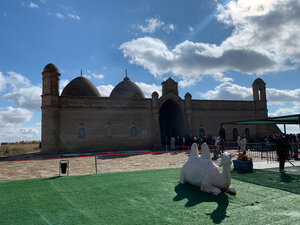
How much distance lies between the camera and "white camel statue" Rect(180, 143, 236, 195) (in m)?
5.84

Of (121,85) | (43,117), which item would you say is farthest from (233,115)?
(43,117)

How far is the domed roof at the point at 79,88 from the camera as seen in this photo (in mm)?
28578

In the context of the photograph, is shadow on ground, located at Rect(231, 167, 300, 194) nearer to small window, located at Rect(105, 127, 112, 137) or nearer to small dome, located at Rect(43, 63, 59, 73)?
small window, located at Rect(105, 127, 112, 137)

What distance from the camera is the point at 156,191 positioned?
257 inches

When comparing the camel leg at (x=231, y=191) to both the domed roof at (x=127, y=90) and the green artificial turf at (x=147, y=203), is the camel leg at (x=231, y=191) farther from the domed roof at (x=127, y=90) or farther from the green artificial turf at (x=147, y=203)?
the domed roof at (x=127, y=90)

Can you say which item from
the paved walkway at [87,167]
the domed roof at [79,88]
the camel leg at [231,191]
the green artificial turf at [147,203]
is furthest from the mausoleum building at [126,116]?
the camel leg at [231,191]

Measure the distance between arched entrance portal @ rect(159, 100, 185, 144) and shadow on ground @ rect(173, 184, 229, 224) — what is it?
19780 millimetres

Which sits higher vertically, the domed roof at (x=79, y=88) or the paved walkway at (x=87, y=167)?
the domed roof at (x=79, y=88)

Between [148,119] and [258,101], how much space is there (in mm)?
16447

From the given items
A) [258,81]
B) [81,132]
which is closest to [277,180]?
[81,132]

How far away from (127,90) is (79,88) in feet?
22.1

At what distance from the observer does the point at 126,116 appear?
25359mm

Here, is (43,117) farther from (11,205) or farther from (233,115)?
(233,115)

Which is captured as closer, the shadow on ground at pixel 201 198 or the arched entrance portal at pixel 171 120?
the shadow on ground at pixel 201 198
